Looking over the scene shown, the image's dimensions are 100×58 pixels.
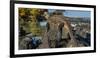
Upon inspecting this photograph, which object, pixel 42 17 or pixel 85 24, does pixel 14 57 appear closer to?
pixel 42 17

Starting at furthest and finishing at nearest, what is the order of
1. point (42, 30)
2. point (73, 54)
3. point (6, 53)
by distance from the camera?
1. point (73, 54)
2. point (42, 30)
3. point (6, 53)

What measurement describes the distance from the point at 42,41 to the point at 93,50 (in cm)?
67

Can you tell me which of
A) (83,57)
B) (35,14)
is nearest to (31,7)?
(35,14)

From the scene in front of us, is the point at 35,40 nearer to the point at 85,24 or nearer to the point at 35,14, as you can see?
the point at 35,14

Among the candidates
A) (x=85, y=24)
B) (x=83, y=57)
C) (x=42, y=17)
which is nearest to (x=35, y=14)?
(x=42, y=17)

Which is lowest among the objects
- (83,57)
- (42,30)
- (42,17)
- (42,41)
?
(83,57)

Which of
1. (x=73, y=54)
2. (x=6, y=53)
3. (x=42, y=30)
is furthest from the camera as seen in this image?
(x=73, y=54)

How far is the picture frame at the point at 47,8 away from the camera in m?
1.88

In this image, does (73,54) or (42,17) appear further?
(73,54)

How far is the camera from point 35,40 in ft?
6.52

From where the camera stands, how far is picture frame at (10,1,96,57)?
1.88 meters

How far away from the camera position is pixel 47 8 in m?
2.02

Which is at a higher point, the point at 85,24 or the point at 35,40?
the point at 85,24

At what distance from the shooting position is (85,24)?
2209 millimetres
